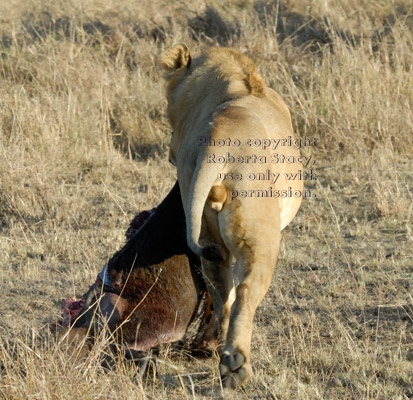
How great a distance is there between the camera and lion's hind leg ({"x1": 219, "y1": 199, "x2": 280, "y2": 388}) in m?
3.23

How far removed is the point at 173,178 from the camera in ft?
23.6

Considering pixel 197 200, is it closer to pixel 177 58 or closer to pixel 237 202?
pixel 237 202

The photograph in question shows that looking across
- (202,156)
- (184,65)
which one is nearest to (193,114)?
(184,65)

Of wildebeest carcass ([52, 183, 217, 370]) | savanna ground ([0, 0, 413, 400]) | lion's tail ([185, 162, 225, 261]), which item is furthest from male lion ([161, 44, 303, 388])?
savanna ground ([0, 0, 413, 400])

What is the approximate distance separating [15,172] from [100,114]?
1.69m

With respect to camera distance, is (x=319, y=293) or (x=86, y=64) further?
(x=86, y=64)

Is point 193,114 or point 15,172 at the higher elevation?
point 193,114

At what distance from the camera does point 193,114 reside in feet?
14.5

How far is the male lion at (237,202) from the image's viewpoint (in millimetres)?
3262

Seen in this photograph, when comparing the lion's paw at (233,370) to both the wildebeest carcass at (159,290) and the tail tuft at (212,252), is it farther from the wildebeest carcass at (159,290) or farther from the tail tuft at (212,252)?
the wildebeest carcass at (159,290)

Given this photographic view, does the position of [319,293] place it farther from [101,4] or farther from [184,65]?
[101,4]

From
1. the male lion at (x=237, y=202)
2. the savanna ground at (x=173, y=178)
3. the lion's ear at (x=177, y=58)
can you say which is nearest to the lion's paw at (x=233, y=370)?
the male lion at (x=237, y=202)

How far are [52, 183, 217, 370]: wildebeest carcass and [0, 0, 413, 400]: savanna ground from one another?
0.16 m

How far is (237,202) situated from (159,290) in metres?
0.81
